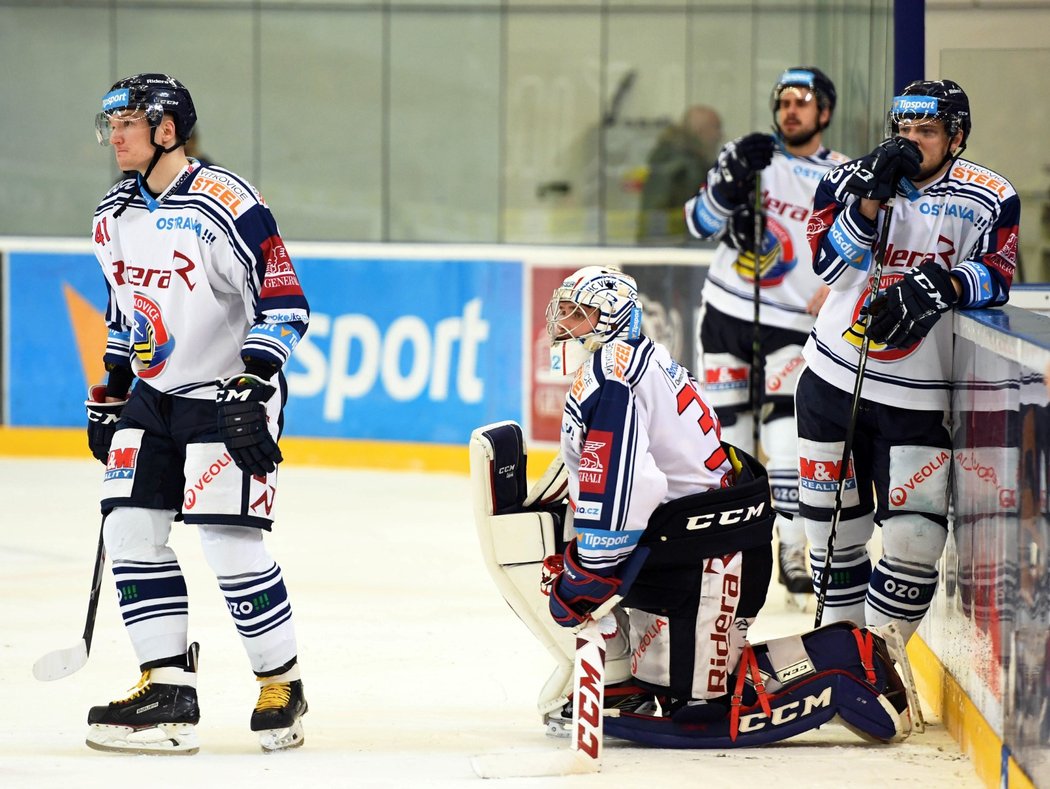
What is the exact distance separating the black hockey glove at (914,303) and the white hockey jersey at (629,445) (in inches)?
18.6

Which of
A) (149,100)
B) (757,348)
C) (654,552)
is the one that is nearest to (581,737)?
(654,552)

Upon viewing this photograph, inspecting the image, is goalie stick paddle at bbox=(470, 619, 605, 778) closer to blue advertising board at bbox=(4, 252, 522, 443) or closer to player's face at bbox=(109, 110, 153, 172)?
player's face at bbox=(109, 110, 153, 172)

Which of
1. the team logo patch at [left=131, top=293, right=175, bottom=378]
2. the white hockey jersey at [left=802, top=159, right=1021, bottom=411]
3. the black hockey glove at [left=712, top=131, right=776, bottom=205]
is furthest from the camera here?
the black hockey glove at [left=712, top=131, right=776, bottom=205]

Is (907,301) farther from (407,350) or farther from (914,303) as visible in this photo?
(407,350)

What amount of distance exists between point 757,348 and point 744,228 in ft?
1.21

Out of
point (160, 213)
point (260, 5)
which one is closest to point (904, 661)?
point (160, 213)

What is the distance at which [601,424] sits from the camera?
131 inches

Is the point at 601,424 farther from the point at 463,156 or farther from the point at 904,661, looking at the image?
the point at 463,156

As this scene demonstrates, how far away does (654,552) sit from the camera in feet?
11.3

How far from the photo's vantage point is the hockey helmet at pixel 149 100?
11.6ft

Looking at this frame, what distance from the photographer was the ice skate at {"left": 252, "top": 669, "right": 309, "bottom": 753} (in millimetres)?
3494

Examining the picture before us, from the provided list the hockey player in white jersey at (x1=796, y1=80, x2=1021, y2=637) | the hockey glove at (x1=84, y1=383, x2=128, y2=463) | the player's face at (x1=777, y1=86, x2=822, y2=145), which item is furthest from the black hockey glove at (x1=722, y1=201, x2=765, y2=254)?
the hockey glove at (x1=84, y1=383, x2=128, y2=463)

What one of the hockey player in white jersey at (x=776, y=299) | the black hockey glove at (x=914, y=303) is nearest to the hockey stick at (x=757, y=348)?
the hockey player in white jersey at (x=776, y=299)

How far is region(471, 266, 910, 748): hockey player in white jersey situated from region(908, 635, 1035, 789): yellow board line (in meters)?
0.13
